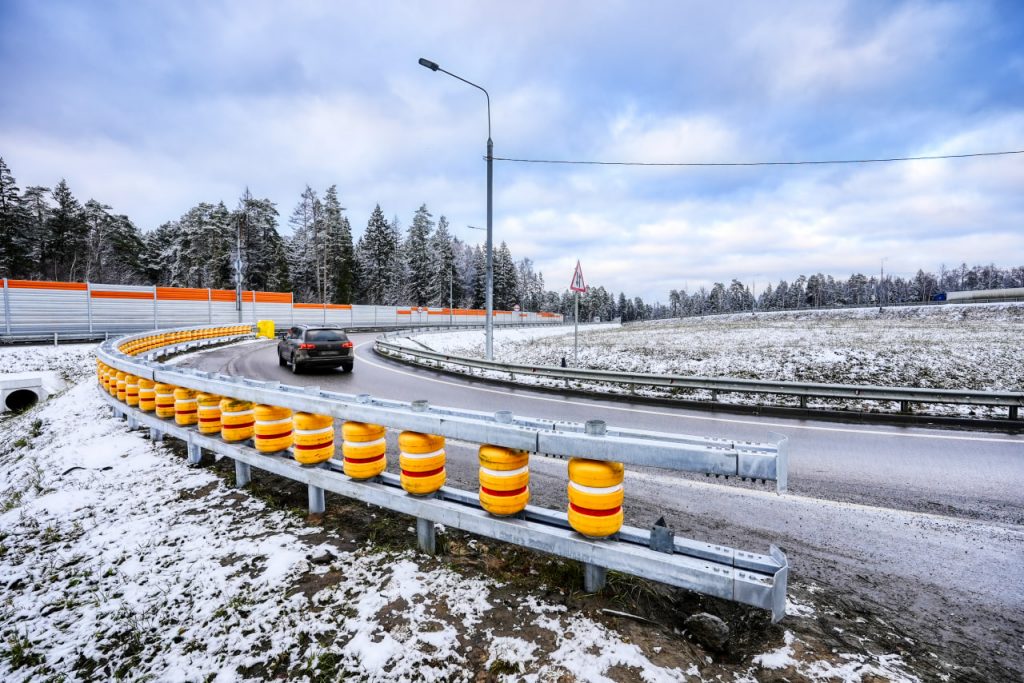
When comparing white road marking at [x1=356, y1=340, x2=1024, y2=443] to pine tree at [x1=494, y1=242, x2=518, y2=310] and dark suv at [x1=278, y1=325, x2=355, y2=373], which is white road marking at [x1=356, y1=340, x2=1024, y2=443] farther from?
pine tree at [x1=494, y1=242, x2=518, y2=310]

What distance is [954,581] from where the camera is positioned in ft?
10.1

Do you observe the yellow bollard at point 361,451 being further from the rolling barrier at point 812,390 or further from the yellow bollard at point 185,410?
the rolling barrier at point 812,390

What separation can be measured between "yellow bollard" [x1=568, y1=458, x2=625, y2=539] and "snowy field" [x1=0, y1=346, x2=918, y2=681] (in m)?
0.50

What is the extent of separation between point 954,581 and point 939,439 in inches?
214

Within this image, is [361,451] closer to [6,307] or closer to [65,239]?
[6,307]

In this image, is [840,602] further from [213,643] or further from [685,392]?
[685,392]

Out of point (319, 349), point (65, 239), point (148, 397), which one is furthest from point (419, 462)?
point (65, 239)

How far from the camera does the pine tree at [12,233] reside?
4650cm

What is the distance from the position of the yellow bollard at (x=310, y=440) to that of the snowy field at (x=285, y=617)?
1.63 ft

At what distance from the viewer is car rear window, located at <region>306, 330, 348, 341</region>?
547 inches

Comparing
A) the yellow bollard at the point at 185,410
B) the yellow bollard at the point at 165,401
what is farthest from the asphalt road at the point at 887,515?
the yellow bollard at the point at 165,401

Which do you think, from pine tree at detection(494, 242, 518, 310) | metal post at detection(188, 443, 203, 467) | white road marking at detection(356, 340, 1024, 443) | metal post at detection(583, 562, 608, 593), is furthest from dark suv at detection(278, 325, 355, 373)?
pine tree at detection(494, 242, 518, 310)

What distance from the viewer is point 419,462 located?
120 inches

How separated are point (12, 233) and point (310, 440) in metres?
70.9
